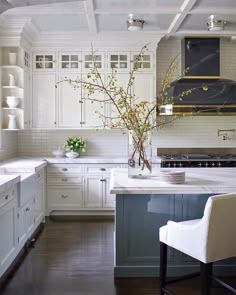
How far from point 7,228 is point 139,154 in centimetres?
137

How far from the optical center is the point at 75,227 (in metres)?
4.96

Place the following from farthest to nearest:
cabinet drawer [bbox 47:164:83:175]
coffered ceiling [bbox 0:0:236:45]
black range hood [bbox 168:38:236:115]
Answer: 1. black range hood [bbox 168:38:236:115]
2. cabinet drawer [bbox 47:164:83:175]
3. coffered ceiling [bbox 0:0:236:45]

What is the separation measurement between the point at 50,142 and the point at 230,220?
410cm

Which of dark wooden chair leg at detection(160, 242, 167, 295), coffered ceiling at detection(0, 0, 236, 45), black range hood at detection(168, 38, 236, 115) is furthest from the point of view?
black range hood at detection(168, 38, 236, 115)

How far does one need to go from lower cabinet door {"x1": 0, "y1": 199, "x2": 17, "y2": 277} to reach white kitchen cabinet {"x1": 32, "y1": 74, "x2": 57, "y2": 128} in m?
2.28

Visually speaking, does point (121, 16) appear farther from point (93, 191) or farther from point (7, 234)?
point (7, 234)

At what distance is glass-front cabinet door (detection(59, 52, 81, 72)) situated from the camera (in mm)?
5645

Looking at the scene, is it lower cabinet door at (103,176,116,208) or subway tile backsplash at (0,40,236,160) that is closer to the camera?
lower cabinet door at (103,176,116,208)

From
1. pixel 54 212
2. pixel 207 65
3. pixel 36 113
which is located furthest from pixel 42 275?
pixel 207 65

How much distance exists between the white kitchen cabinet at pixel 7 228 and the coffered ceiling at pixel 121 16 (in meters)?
1.98

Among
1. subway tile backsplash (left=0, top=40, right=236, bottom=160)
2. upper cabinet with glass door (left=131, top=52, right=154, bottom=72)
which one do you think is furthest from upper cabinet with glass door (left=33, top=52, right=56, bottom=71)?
upper cabinet with glass door (left=131, top=52, right=154, bottom=72)

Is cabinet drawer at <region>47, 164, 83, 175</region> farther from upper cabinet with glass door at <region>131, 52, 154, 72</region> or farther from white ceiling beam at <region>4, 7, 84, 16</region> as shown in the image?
white ceiling beam at <region>4, 7, 84, 16</region>

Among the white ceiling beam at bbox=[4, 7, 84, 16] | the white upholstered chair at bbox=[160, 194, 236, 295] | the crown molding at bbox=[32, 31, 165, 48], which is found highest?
the white ceiling beam at bbox=[4, 7, 84, 16]

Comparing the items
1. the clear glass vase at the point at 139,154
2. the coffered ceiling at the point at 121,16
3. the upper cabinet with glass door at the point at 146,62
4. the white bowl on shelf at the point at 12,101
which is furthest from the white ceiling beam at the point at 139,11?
the clear glass vase at the point at 139,154
